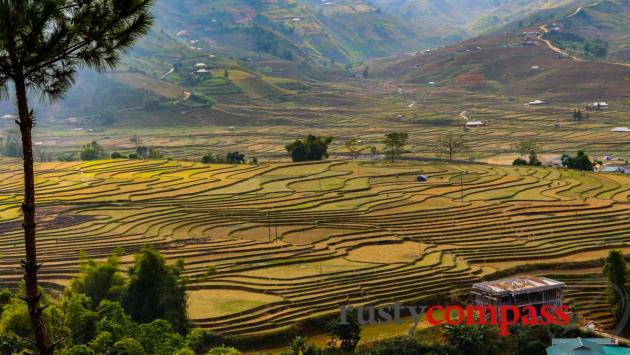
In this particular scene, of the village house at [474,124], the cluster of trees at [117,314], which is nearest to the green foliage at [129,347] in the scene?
the cluster of trees at [117,314]

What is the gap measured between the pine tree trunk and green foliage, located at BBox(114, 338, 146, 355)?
9962mm

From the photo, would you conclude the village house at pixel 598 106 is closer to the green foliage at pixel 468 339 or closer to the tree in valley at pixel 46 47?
the green foliage at pixel 468 339

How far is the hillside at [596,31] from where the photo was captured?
5007 inches

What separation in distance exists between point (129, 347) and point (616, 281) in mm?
16410

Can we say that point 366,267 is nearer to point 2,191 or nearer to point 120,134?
point 2,191

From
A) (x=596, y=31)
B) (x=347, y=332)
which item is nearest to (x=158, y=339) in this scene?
(x=347, y=332)

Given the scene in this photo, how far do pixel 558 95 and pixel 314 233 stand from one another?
7636cm

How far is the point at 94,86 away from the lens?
11244 cm

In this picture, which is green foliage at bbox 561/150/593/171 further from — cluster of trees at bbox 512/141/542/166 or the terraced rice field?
the terraced rice field

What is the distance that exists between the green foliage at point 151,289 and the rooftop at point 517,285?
993 centimetres

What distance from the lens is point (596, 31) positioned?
146m

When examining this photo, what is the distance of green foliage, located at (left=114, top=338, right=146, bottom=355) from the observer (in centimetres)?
1780

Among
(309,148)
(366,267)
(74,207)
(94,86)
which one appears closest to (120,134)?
(94,86)

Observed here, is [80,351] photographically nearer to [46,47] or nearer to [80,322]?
[80,322]
